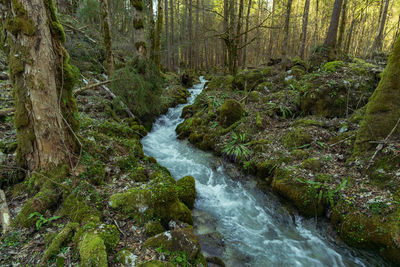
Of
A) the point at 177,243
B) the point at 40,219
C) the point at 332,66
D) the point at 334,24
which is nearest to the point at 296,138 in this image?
the point at 332,66

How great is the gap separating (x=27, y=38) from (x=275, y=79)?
11753 millimetres

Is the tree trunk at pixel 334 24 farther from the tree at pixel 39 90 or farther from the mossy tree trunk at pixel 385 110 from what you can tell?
the tree at pixel 39 90

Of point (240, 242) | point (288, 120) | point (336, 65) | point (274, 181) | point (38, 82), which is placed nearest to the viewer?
point (38, 82)

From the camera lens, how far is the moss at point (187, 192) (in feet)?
16.9

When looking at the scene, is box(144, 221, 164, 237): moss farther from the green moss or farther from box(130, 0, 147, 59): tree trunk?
the green moss

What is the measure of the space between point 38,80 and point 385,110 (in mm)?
7557

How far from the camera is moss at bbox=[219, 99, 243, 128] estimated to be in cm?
903

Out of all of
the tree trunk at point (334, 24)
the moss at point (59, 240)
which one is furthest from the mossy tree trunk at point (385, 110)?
the tree trunk at point (334, 24)

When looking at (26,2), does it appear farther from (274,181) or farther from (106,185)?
(274,181)

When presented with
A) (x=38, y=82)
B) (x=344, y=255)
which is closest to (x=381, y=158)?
(x=344, y=255)

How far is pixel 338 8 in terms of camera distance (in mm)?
11406

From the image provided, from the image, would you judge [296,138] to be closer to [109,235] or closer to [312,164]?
[312,164]

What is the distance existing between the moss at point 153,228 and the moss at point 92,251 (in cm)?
80

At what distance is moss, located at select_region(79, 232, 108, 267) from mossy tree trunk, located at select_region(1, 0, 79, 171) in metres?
1.71
